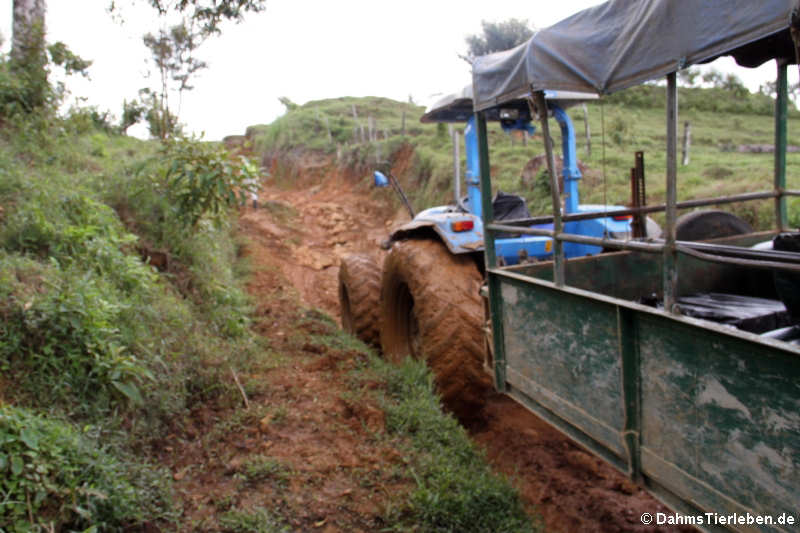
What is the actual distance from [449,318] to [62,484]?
2.23 meters

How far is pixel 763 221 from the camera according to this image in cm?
653

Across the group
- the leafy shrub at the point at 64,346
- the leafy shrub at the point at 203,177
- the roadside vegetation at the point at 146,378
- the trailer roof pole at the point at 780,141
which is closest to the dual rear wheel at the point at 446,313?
the roadside vegetation at the point at 146,378

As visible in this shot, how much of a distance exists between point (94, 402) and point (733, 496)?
3.01 m

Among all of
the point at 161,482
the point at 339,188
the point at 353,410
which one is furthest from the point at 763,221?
the point at 339,188

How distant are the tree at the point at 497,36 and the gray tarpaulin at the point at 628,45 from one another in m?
26.7

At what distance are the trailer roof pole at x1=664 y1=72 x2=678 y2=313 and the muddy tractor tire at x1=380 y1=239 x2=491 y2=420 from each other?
181cm

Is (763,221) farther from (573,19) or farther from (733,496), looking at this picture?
(733,496)

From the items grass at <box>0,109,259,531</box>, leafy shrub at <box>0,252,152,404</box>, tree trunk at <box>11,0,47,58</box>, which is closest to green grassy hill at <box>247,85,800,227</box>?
grass at <box>0,109,259,531</box>

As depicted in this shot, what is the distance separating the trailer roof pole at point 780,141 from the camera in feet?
10.0

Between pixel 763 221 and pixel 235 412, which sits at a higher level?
pixel 763 221

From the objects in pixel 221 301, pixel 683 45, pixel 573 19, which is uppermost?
pixel 573 19

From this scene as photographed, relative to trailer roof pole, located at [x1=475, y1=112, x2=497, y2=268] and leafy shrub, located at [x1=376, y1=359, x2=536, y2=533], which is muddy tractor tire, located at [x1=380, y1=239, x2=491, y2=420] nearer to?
leafy shrub, located at [x1=376, y1=359, x2=536, y2=533]

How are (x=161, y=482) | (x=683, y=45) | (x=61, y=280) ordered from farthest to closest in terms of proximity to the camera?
(x=61, y=280) < (x=161, y=482) < (x=683, y=45)

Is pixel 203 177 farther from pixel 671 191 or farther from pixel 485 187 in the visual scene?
pixel 671 191
